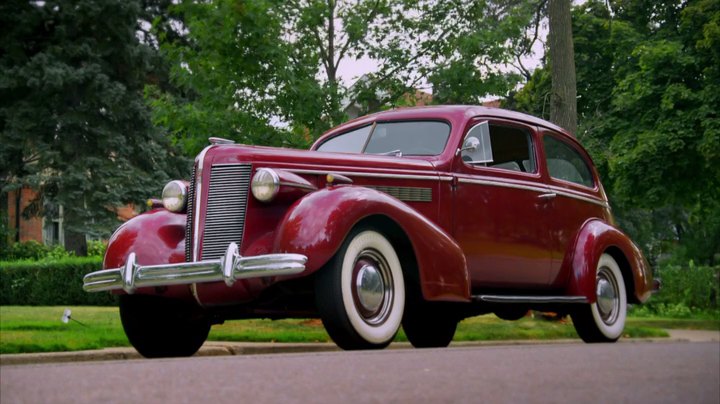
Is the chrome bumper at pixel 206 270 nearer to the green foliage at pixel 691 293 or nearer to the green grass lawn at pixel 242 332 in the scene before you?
the green grass lawn at pixel 242 332

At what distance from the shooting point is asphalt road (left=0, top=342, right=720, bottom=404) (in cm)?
259

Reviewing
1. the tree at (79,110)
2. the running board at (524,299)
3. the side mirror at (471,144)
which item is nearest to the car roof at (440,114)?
the side mirror at (471,144)

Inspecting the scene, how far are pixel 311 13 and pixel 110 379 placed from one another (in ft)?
34.5

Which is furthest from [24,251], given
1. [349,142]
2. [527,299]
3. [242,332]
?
[527,299]

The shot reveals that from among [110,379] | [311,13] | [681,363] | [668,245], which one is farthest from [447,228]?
[668,245]

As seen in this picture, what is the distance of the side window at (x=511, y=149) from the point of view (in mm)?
8039

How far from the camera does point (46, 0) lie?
1105 inches

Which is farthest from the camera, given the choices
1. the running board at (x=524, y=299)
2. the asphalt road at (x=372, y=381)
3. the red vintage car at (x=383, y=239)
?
the running board at (x=524, y=299)

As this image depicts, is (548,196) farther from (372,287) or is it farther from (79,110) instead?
(79,110)

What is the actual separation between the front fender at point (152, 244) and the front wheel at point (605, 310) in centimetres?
357

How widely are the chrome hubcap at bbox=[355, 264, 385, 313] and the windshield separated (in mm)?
1692

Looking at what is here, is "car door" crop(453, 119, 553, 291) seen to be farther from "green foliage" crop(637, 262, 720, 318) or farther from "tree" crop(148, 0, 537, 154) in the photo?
"green foliage" crop(637, 262, 720, 318)

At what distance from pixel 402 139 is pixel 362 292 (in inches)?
86.0

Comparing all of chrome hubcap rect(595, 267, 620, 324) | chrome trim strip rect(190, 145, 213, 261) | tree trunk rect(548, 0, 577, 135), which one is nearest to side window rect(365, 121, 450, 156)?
chrome trim strip rect(190, 145, 213, 261)
